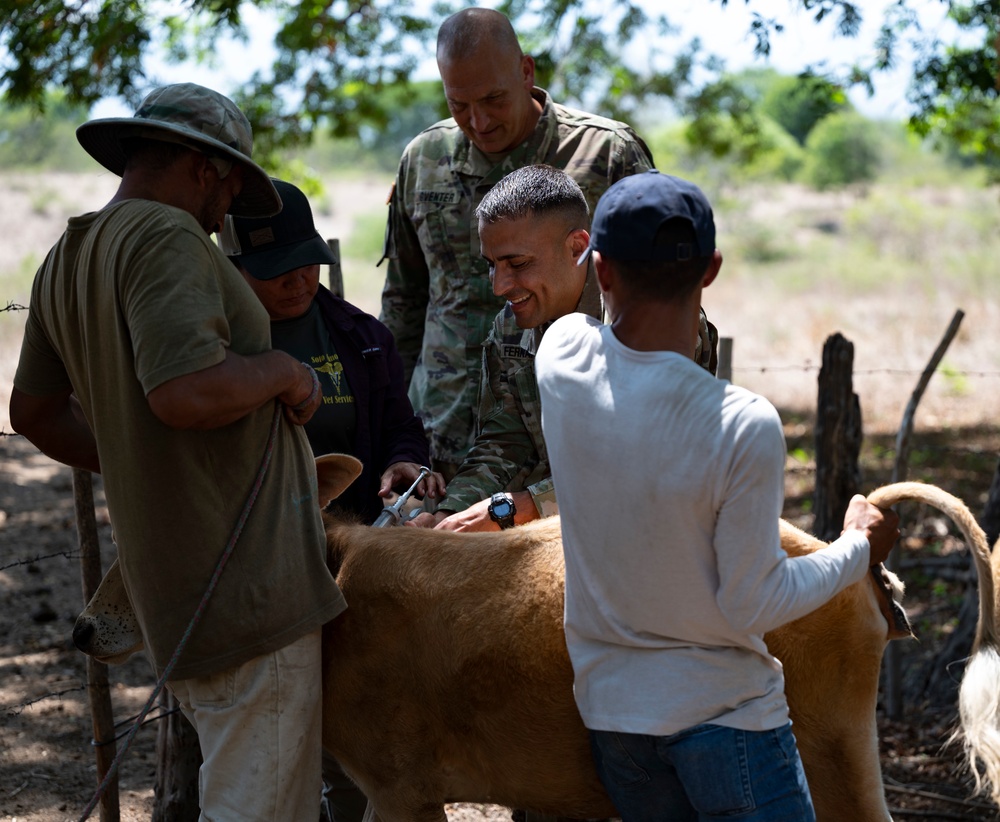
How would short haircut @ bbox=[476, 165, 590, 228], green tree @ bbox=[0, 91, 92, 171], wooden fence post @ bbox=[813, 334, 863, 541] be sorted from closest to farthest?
1. short haircut @ bbox=[476, 165, 590, 228]
2. wooden fence post @ bbox=[813, 334, 863, 541]
3. green tree @ bbox=[0, 91, 92, 171]

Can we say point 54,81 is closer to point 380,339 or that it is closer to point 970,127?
point 380,339

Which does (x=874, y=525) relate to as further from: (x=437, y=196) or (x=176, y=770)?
(x=176, y=770)

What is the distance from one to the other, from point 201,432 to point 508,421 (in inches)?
55.5

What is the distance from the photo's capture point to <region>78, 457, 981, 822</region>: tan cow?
246cm

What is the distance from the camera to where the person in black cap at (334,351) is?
3.21 m

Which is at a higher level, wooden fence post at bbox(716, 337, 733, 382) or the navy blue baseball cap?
the navy blue baseball cap

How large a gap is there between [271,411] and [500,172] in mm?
1992

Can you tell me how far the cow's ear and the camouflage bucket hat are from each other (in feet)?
2.36

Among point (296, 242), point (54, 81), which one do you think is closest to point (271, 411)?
point (296, 242)

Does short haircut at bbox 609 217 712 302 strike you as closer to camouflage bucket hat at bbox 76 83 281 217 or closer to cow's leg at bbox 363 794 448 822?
camouflage bucket hat at bbox 76 83 281 217

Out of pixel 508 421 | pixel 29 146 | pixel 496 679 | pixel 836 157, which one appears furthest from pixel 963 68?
pixel 29 146

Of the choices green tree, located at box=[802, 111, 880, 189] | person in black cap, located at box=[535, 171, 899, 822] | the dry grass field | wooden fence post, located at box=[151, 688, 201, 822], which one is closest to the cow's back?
person in black cap, located at box=[535, 171, 899, 822]

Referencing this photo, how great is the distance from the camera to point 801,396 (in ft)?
44.3

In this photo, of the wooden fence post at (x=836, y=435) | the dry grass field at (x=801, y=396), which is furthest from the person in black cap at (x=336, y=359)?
the wooden fence post at (x=836, y=435)
